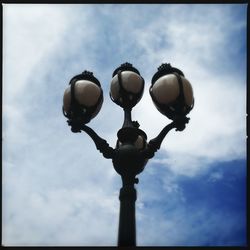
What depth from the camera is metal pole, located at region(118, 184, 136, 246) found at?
4027mm

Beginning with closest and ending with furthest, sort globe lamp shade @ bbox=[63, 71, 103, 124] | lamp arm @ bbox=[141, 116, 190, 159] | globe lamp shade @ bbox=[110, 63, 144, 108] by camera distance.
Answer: lamp arm @ bbox=[141, 116, 190, 159]
globe lamp shade @ bbox=[63, 71, 103, 124]
globe lamp shade @ bbox=[110, 63, 144, 108]

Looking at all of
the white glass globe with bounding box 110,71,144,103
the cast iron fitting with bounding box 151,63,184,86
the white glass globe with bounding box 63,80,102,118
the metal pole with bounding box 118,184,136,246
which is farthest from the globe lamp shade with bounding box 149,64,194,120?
the metal pole with bounding box 118,184,136,246

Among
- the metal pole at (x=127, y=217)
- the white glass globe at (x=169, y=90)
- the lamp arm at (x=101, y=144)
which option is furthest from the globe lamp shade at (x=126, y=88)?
the metal pole at (x=127, y=217)

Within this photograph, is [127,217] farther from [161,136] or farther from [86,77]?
[86,77]

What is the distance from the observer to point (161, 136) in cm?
476

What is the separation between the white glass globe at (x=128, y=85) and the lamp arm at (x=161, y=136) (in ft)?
2.13

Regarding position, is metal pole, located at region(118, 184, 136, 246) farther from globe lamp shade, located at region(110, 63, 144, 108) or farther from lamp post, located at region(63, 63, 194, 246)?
globe lamp shade, located at region(110, 63, 144, 108)

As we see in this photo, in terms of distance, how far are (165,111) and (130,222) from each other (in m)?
1.33

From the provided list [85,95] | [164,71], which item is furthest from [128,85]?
[85,95]

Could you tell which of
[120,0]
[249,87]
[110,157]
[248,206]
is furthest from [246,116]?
[120,0]

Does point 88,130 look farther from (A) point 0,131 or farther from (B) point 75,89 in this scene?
(A) point 0,131

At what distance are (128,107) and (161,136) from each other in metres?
0.64

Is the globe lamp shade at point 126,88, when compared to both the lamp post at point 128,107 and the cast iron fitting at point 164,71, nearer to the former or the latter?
the lamp post at point 128,107

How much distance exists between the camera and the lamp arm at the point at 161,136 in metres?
4.65
